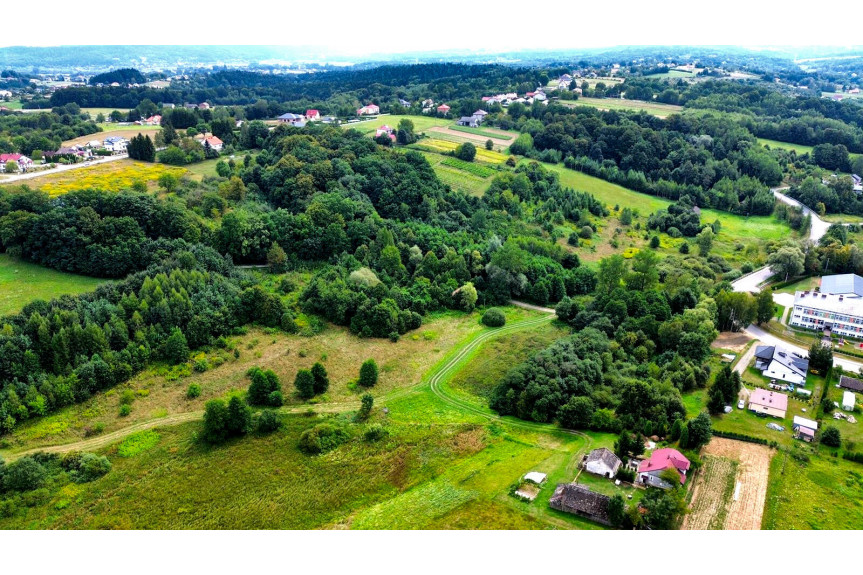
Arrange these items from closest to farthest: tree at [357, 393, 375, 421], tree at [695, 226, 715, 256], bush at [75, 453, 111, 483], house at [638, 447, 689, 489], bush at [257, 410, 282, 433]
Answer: house at [638, 447, 689, 489] → bush at [75, 453, 111, 483] → bush at [257, 410, 282, 433] → tree at [357, 393, 375, 421] → tree at [695, 226, 715, 256]

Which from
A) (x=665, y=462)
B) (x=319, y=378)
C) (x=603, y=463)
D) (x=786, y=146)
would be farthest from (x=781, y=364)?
(x=786, y=146)

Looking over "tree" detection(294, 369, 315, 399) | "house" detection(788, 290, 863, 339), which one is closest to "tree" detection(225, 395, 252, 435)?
"tree" detection(294, 369, 315, 399)

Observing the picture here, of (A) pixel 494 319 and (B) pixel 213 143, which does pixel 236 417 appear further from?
(B) pixel 213 143

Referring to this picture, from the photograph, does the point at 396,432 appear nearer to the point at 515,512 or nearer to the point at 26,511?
the point at 515,512

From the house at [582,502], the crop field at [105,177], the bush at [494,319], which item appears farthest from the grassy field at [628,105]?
the house at [582,502]

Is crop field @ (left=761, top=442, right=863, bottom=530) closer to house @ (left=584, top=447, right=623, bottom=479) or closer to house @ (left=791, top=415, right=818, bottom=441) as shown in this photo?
house @ (left=791, top=415, right=818, bottom=441)

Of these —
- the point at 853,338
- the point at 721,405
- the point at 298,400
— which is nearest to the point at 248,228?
the point at 298,400
